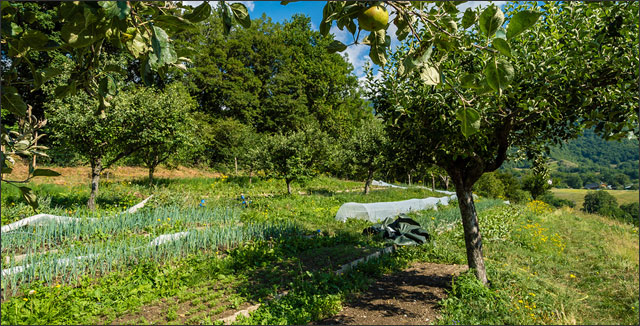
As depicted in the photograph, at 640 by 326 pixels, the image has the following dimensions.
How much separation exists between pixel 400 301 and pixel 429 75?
298 cm

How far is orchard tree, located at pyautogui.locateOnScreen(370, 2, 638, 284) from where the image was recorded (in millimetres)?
1238

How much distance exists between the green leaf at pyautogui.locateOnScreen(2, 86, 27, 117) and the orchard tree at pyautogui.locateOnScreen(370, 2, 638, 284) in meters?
1.61

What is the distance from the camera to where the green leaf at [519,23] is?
83 cm

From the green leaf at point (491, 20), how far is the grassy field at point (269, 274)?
8.87 feet

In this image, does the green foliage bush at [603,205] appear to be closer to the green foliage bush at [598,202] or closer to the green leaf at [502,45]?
the green foliage bush at [598,202]

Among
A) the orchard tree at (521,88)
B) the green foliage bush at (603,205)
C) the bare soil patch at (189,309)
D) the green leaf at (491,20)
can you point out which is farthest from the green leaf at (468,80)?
the green foliage bush at (603,205)

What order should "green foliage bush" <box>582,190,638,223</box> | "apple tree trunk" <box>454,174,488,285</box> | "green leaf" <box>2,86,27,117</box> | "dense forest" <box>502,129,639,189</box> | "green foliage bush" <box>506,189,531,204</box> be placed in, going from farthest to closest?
"green foliage bush" <box>506,189,531,204</box>, "green foliage bush" <box>582,190,638,223</box>, "apple tree trunk" <box>454,174,488,285</box>, "dense forest" <box>502,129,639,189</box>, "green leaf" <box>2,86,27,117</box>

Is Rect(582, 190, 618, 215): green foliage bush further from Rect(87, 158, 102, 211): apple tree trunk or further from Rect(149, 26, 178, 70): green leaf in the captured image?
Rect(87, 158, 102, 211): apple tree trunk

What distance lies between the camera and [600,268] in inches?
191

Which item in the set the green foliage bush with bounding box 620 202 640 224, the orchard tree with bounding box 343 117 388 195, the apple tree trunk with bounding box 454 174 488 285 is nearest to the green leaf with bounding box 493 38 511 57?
the green foliage bush with bounding box 620 202 640 224

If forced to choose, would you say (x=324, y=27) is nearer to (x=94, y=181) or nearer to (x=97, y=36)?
(x=97, y=36)

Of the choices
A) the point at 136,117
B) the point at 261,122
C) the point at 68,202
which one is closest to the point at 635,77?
the point at 136,117

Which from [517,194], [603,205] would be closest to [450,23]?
[603,205]

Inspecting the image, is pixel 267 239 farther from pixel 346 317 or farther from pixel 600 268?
pixel 600 268
